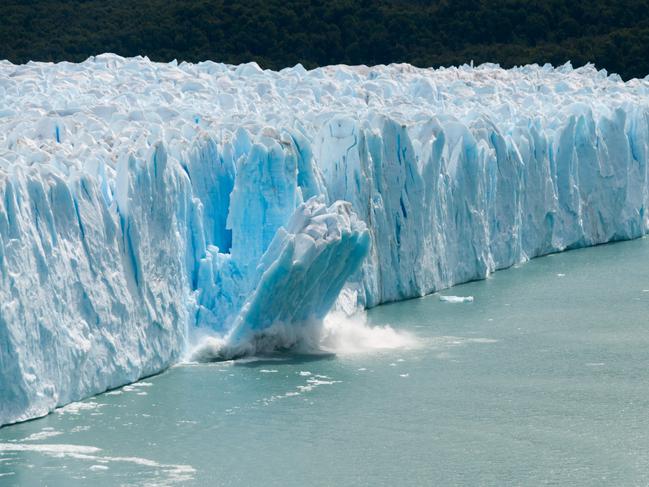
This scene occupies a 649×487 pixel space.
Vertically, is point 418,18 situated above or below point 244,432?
above

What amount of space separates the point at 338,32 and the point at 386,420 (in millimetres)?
23395

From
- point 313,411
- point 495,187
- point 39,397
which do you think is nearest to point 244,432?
point 313,411

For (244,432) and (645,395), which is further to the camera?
(645,395)

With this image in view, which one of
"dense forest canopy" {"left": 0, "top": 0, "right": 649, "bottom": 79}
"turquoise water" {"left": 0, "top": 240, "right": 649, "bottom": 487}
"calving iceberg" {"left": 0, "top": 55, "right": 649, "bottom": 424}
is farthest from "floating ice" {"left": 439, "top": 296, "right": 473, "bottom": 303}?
"dense forest canopy" {"left": 0, "top": 0, "right": 649, "bottom": 79}

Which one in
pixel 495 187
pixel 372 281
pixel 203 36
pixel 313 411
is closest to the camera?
pixel 313 411

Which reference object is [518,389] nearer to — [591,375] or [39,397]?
[591,375]

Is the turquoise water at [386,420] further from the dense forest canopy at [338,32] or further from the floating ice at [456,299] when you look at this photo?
Answer: the dense forest canopy at [338,32]

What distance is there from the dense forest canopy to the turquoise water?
19.2 m

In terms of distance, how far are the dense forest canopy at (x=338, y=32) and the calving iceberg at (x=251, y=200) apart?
37.5ft

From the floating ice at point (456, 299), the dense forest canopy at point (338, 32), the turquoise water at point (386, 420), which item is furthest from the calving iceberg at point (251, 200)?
the dense forest canopy at point (338, 32)

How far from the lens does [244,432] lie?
10242 mm

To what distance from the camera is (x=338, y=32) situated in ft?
109

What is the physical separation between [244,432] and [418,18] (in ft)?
82.0

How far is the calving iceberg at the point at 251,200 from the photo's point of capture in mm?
10352
